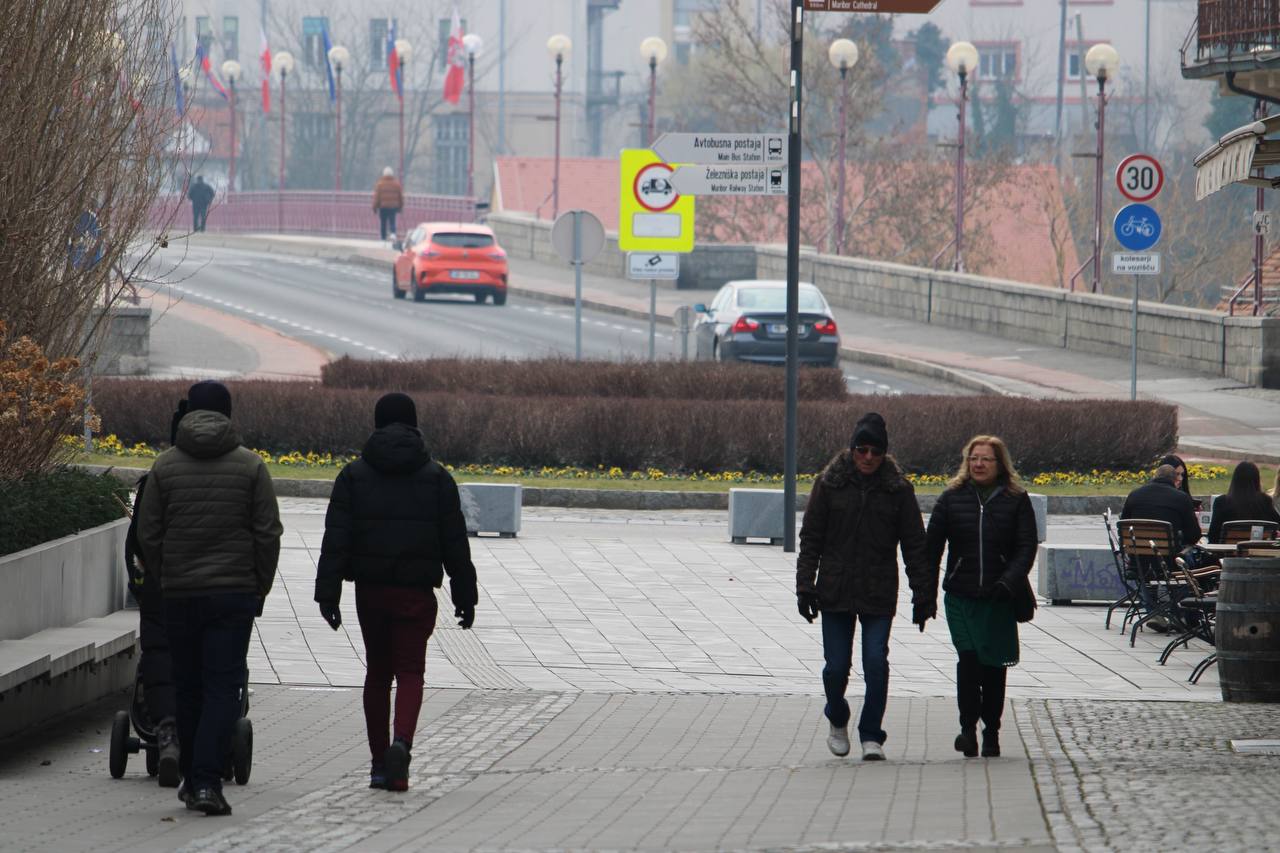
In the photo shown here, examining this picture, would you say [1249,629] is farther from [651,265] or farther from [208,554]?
[651,265]

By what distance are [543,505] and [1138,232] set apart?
10.1m

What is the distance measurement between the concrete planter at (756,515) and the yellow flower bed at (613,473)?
3644 millimetres

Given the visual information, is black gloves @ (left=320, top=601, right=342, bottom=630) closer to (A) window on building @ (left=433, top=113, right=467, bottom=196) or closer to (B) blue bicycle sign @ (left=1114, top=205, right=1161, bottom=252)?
(B) blue bicycle sign @ (left=1114, top=205, right=1161, bottom=252)

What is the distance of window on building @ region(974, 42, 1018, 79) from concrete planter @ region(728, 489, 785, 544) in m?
88.8

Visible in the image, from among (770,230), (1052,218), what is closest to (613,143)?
(770,230)

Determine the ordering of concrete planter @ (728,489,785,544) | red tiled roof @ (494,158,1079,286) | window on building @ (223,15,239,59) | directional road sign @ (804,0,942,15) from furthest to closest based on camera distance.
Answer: window on building @ (223,15,239,59)
red tiled roof @ (494,158,1079,286)
concrete planter @ (728,489,785,544)
directional road sign @ (804,0,942,15)

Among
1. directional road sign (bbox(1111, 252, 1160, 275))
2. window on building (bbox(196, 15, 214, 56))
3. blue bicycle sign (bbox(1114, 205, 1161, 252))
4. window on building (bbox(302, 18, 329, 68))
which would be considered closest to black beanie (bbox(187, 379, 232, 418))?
window on building (bbox(196, 15, 214, 56))

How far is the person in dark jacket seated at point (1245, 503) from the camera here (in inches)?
554

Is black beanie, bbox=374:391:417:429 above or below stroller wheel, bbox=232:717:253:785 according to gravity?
above

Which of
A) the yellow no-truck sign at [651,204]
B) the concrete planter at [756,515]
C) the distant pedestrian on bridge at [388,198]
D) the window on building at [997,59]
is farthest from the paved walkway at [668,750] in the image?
the window on building at [997,59]

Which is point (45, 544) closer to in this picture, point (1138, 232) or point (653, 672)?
point (653, 672)

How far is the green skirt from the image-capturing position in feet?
31.3

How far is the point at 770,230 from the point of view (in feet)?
207

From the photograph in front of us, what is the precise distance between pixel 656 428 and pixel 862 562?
43.3 feet
